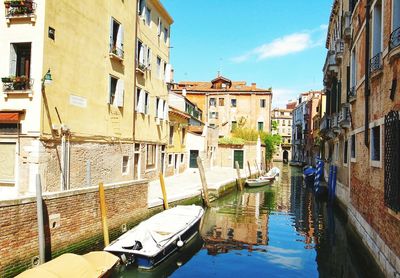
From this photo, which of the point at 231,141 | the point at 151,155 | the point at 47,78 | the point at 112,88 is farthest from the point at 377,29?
the point at 231,141

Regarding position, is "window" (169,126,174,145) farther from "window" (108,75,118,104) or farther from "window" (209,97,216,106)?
"window" (209,97,216,106)

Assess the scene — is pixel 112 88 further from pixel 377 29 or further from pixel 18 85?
pixel 377 29

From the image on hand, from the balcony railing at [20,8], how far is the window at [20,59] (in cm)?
82

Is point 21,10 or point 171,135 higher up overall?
point 21,10

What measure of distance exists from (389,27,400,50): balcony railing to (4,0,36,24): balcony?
910cm

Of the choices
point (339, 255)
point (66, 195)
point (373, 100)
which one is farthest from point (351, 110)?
point (66, 195)

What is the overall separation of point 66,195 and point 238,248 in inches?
209

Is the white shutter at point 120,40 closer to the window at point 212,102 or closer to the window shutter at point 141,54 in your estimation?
the window shutter at point 141,54

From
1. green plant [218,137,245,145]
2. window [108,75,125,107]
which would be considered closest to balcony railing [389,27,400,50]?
window [108,75,125,107]

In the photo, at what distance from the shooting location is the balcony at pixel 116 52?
13.6 m

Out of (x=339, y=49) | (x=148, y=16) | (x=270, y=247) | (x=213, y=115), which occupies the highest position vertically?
(x=148, y=16)

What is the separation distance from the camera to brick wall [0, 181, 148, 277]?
6363mm

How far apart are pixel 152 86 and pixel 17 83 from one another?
948 centimetres

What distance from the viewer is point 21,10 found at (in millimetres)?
9758
